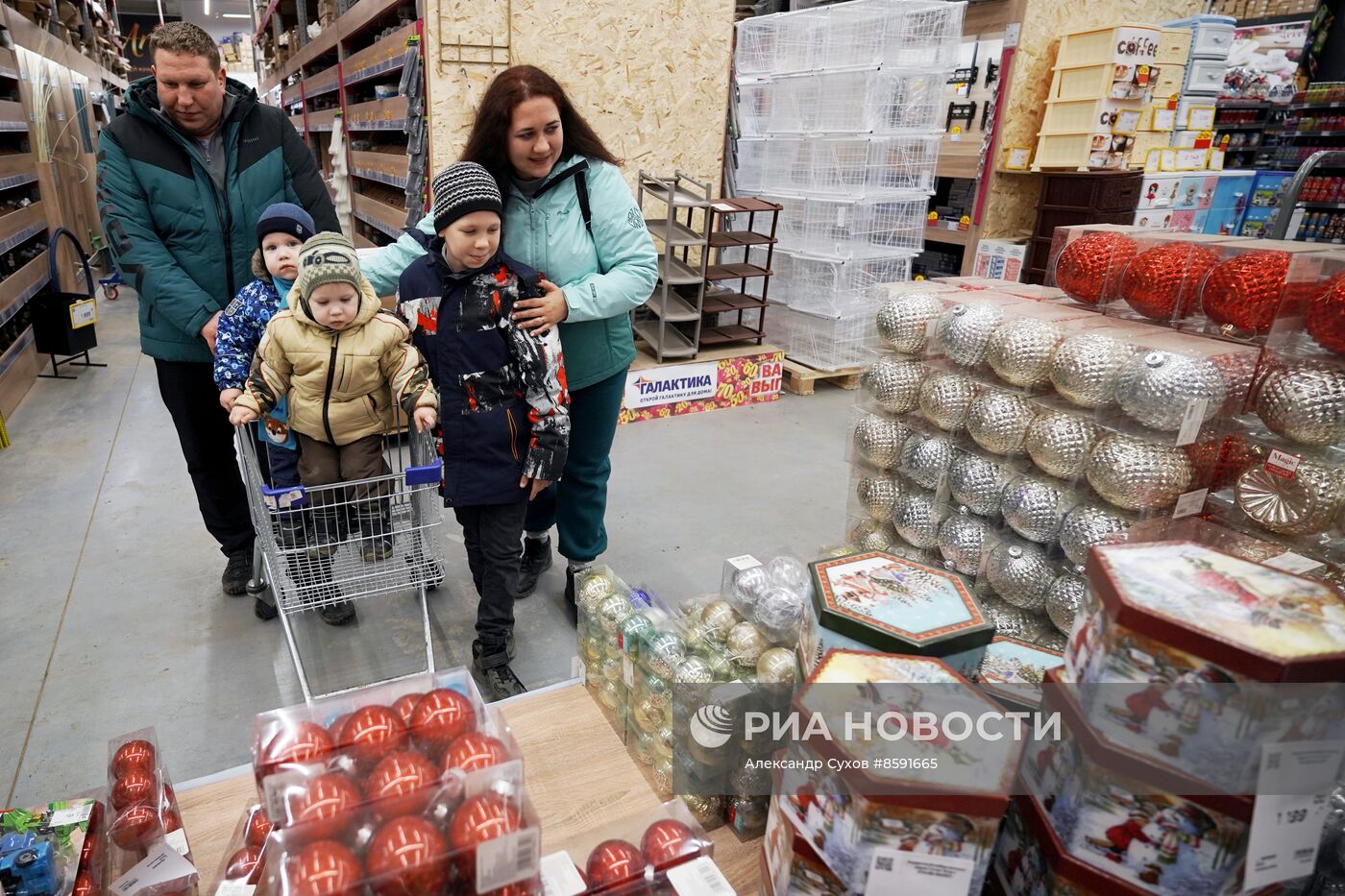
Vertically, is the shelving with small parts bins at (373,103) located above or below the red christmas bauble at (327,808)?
above

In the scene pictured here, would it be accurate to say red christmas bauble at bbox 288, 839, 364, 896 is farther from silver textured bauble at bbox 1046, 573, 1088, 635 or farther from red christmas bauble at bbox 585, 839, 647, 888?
silver textured bauble at bbox 1046, 573, 1088, 635

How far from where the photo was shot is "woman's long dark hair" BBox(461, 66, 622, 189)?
2.11 metres

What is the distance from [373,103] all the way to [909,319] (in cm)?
565

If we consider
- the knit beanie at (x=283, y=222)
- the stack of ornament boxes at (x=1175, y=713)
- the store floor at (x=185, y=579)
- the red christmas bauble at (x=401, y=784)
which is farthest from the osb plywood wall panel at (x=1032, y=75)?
the red christmas bauble at (x=401, y=784)

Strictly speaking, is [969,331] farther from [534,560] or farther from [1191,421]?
[534,560]

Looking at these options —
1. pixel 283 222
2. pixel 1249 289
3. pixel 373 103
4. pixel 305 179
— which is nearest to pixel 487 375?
pixel 283 222

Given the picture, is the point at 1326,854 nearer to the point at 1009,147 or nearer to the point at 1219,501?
the point at 1219,501

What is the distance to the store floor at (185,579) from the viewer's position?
237 cm

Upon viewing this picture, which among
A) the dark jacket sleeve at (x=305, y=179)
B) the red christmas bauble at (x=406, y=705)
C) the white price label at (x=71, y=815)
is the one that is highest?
the dark jacket sleeve at (x=305, y=179)

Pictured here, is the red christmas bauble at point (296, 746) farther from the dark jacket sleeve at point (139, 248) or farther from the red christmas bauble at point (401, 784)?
the dark jacket sleeve at point (139, 248)

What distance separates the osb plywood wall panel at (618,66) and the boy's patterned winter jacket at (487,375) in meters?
2.99

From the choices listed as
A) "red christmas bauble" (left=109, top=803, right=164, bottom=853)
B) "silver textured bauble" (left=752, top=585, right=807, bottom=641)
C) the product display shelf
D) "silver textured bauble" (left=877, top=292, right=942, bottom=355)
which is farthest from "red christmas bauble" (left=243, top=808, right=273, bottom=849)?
the product display shelf

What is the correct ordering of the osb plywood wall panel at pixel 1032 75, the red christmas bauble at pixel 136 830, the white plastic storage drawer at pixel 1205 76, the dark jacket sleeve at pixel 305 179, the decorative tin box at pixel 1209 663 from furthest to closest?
the osb plywood wall panel at pixel 1032 75 → the white plastic storage drawer at pixel 1205 76 → the dark jacket sleeve at pixel 305 179 → the red christmas bauble at pixel 136 830 → the decorative tin box at pixel 1209 663

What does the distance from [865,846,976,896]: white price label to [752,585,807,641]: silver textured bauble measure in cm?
64
